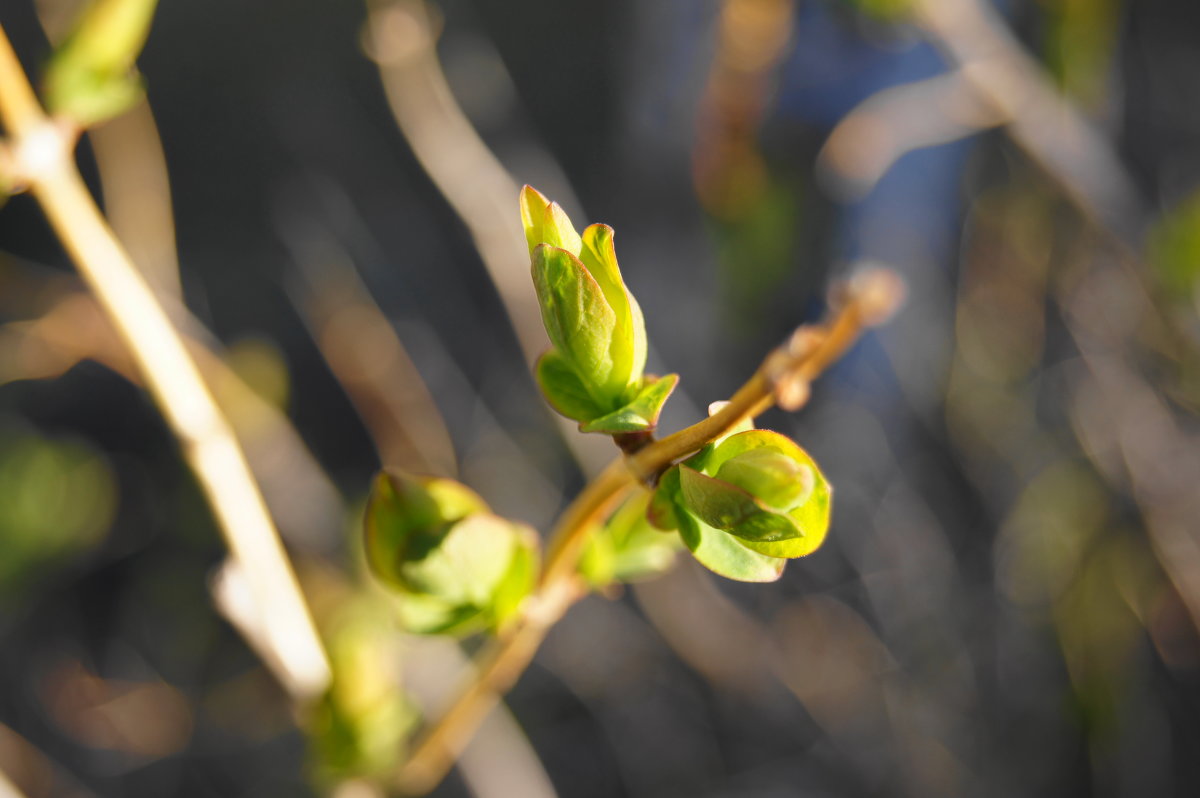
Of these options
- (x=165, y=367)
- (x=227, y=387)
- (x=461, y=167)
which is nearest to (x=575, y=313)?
(x=165, y=367)

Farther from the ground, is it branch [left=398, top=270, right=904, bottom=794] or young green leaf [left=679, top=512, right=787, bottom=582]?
branch [left=398, top=270, right=904, bottom=794]

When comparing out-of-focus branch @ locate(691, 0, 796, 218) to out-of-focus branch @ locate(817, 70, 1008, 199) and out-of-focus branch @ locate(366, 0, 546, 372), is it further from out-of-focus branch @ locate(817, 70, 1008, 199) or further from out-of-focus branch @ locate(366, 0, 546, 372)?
out-of-focus branch @ locate(366, 0, 546, 372)

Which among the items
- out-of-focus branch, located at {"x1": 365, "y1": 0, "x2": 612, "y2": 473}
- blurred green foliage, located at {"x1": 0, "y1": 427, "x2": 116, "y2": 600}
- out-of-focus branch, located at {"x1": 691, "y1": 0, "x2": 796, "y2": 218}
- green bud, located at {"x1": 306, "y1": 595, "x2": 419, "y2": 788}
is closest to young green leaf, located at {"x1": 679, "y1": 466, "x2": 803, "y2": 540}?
green bud, located at {"x1": 306, "y1": 595, "x2": 419, "y2": 788}

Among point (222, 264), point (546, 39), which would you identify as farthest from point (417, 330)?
point (546, 39)

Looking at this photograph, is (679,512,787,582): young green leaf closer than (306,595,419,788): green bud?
Yes

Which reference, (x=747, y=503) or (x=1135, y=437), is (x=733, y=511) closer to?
(x=747, y=503)

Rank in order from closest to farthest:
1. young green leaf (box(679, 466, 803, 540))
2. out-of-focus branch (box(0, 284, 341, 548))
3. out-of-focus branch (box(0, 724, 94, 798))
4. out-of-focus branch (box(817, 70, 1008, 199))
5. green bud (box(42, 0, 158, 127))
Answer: young green leaf (box(679, 466, 803, 540)) → green bud (box(42, 0, 158, 127)) → out-of-focus branch (box(0, 284, 341, 548)) → out-of-focus branch (box(817, 70, 1008, 199)) → out-of-focus branch (box(0, 724, 94, 798))

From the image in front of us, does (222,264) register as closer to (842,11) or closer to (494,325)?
(494,325)

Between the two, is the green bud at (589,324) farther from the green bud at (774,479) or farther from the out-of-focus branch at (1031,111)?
the out-of-focus branch at (1031,111)

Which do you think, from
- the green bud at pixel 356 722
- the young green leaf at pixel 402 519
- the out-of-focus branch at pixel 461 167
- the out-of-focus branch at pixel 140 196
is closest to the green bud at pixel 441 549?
the young green leaf at pixel 402 519
